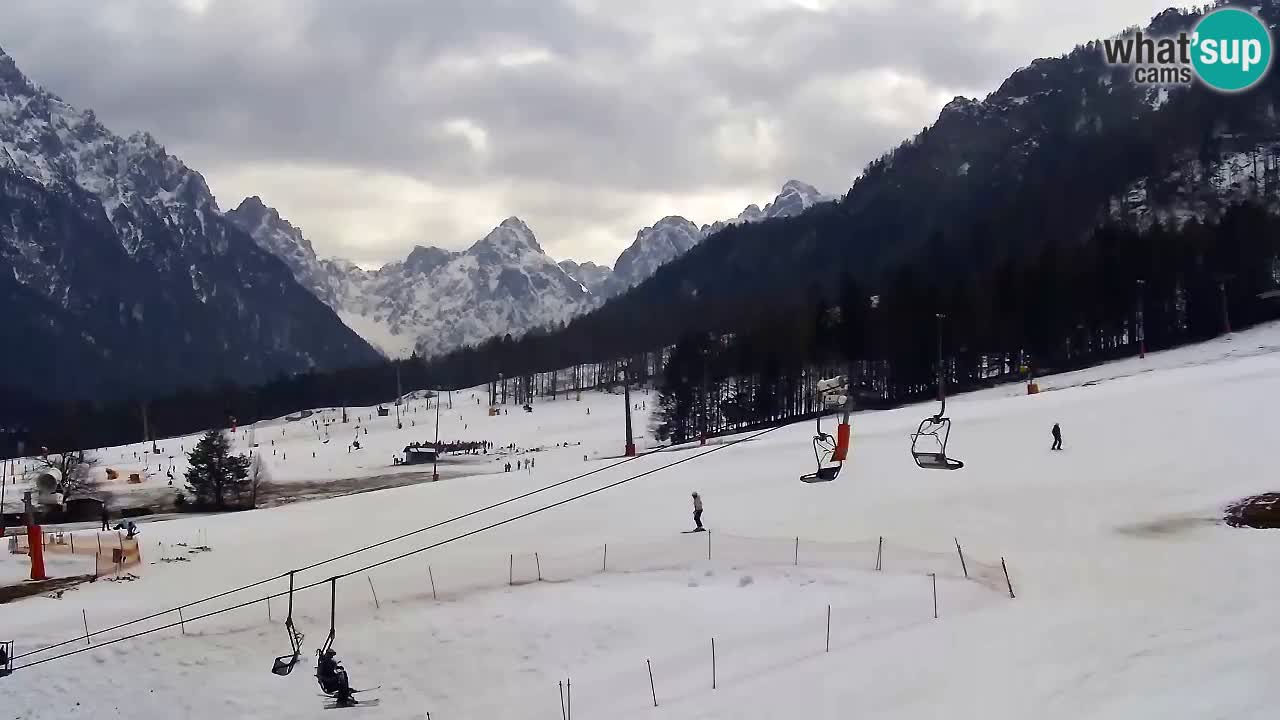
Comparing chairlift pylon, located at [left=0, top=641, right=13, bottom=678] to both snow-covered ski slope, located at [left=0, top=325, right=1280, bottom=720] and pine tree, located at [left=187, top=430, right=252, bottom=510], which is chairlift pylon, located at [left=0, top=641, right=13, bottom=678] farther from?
pine tree, located at [left=187, top=430, right=252, bottom=510]

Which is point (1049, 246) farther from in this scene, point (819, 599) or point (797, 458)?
point (819, 599)

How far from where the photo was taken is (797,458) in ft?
147

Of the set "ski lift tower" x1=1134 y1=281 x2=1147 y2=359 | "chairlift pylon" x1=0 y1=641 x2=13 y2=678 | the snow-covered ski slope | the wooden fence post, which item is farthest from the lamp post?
"chairlift pylon" x1=0 y1=641 x2=13 y2=678

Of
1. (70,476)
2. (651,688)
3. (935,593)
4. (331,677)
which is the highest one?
(70,476)

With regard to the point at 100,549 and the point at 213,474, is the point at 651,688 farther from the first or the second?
the point at 213,474

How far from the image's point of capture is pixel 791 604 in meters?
22.4

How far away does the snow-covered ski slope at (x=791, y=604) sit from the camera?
1577cm

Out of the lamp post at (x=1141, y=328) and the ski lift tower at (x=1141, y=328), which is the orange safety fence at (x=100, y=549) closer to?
the ski lift tower at (x=1141, y=328)

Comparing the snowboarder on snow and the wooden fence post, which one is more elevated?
the snowboarder on snow

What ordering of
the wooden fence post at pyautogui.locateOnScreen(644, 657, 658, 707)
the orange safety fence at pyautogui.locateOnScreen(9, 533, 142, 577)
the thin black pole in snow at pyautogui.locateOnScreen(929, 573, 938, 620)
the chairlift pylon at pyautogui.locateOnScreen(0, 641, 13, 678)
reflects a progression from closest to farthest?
the wooden fence post at pyautogui.locateOnScreen(644, 657, 658, 707) → the thin black pole in snow at pyautogui.locateOnScreen(929, 573, 938, 620) → the chairlift pylon at pyautogui.locateOnScreen(0, 641, 13, 678) → the orange safety fence at pyautogui.locateOnScreen(9, 533, 142, 577)

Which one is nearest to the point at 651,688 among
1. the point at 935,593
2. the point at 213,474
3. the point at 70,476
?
Answer: the point at 935,593

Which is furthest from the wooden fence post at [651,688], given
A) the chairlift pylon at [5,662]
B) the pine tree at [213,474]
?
the pine tree at [213,474]

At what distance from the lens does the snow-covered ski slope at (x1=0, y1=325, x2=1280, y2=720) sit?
15.8 metres

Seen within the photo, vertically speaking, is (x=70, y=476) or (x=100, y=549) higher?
(x=70, y=476)
